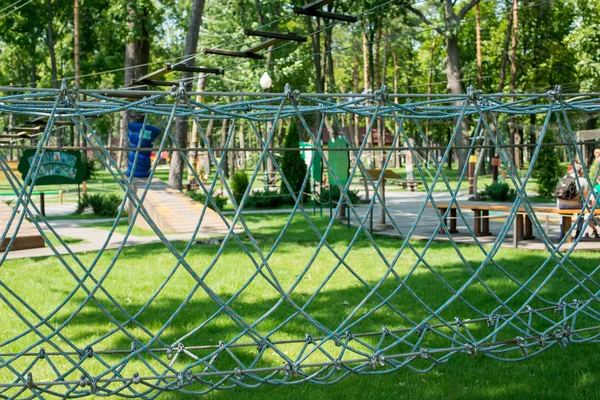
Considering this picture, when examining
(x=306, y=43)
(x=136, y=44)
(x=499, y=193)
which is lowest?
(x=499, y=193)

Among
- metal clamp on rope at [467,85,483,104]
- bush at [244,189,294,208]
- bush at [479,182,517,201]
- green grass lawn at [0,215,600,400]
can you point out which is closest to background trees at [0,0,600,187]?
bush at [244,189,294,208]

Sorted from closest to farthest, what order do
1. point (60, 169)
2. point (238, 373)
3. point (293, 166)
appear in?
point (238, 373)
point (60, 169)
point (293, 166)

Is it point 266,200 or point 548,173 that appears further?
point 548,173

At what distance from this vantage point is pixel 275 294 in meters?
7.93

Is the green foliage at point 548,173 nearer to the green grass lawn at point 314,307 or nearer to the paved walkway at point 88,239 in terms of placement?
the green grass lawn at point 314,307

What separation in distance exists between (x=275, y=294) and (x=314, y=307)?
2.55 feet

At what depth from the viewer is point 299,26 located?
3400cm

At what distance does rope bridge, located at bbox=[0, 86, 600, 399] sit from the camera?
413 cm

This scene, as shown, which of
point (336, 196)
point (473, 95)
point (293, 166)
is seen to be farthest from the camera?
point (293, 166)

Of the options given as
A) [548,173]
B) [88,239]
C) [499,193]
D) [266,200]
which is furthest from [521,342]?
[548,173]

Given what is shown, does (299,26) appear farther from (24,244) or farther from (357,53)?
(24,244)

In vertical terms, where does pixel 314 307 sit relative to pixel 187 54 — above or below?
below

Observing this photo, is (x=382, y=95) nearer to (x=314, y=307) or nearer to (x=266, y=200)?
(x=314, y=307)

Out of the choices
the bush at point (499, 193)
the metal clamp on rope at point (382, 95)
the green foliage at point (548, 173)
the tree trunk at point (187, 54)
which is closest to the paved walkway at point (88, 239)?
the tree trunk at point (187, 54)
